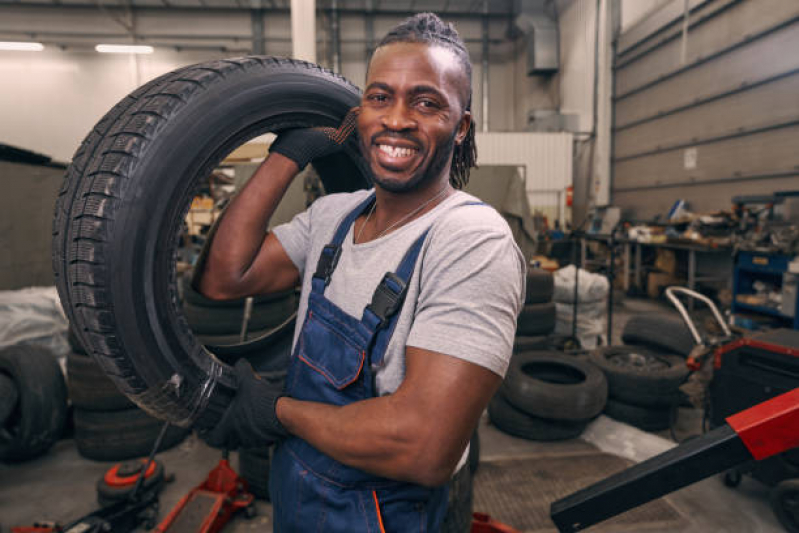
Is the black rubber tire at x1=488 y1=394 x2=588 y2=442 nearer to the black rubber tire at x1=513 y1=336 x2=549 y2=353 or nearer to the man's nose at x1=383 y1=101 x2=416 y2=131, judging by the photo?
A: the black rubber tire at x1=513 y1=336 x2=549 y2=353

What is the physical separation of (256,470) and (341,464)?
4.86ft

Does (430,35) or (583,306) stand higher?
(430,35)

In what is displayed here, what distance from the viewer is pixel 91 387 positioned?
7.71ft

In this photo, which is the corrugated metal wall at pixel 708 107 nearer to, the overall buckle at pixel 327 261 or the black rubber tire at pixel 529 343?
the black rubber tire at pixel 529 343

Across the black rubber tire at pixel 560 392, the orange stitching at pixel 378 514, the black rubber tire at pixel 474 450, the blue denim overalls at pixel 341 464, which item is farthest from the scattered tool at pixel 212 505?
the black rubber tire at pixel 560 392

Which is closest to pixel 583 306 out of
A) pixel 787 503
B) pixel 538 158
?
pixel 787 503

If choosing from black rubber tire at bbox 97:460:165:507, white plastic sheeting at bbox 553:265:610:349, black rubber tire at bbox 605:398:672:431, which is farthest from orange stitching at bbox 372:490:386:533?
white plastic sheeting at bbox 553:265:610:349

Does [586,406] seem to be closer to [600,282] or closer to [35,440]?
[600,282]

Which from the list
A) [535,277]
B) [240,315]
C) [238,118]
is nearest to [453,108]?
[238,118]

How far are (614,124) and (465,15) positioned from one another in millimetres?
4345

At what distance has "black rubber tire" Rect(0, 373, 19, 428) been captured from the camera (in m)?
2.21

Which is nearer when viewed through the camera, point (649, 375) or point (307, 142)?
point (307, 142)

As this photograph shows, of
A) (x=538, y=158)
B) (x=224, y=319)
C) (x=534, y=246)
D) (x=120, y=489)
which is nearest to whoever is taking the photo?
(x=120, y=489)

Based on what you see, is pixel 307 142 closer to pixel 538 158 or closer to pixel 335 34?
pixel 538 158
